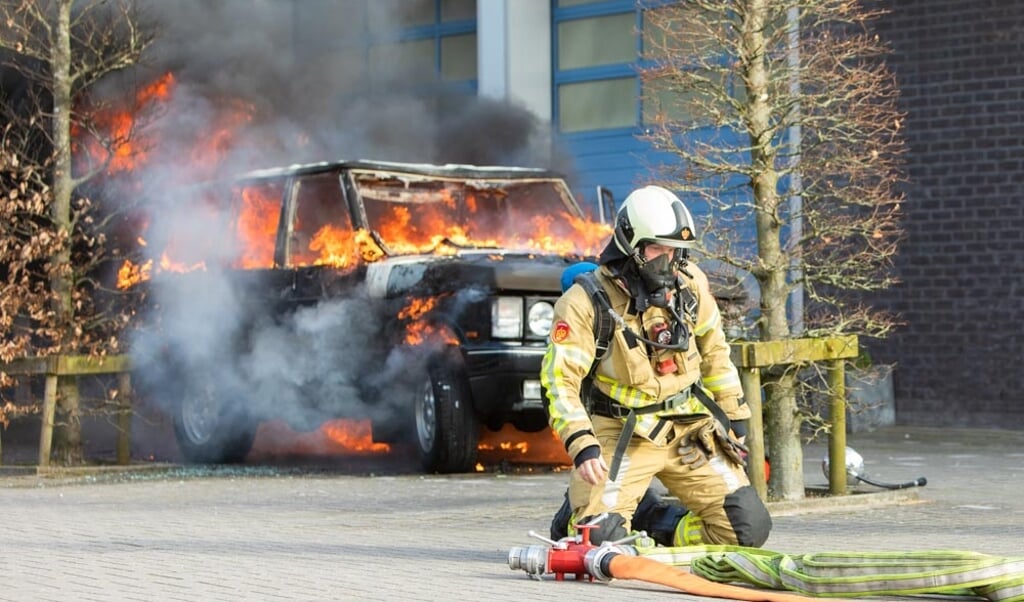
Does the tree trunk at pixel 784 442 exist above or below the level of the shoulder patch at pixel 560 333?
below

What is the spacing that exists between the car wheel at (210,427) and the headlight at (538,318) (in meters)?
2.60

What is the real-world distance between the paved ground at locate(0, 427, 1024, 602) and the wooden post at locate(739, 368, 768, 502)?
0.18 metres

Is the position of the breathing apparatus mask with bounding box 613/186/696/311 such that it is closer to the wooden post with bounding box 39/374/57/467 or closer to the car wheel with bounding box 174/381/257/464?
the car wheel with bounding box 174/381/257/464

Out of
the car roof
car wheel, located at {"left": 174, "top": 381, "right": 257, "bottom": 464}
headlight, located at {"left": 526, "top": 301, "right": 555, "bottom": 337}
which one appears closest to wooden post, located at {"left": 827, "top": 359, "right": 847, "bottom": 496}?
headlight, located at {"left": 526, "top": 301, "right": 555, "bottom": 337}

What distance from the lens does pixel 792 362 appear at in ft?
32.7

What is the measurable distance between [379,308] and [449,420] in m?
0.93

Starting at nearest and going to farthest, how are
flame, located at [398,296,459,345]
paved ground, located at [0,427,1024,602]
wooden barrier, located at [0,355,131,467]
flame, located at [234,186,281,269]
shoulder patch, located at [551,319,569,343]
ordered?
1. paved ground, located at [0,427,1024,602]
2. shoulder patch, located at [551,319,569,343]
3. flame, located at [398,296,459,345]
4. wooden barrier, located at [0,355,131,467]
5. flame, located at [234,186,281,269]

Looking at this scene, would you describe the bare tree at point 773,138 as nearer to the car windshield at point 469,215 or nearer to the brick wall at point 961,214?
the car windshield at point 469,215

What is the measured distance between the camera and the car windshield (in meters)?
12.9

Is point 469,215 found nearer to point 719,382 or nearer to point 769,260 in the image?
point 769,260

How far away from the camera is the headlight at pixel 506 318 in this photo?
1202 centimetres

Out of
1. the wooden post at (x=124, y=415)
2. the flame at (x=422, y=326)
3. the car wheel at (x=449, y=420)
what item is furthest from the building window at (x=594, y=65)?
the car wheel at (x=449, y=420)

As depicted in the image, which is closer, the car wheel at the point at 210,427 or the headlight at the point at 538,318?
the headlight at the point at 538,318

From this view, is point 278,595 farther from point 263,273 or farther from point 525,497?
point 263,273
